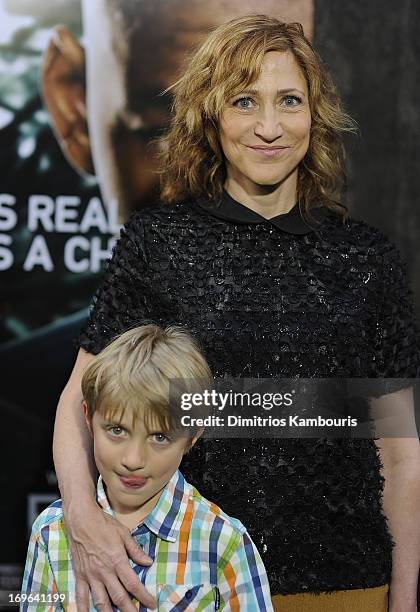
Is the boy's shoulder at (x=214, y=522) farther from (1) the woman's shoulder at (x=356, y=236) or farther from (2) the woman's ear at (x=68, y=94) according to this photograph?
(2) the woman's ear at (x=68, y=94)

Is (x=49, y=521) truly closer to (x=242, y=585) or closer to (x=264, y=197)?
(x=242, y=585)

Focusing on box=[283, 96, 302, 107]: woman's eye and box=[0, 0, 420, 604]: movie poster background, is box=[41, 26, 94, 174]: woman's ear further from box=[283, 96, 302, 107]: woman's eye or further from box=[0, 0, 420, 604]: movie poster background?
box=[283, 96, 302, 107]: woman's eye

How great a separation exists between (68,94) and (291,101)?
34.6 inches

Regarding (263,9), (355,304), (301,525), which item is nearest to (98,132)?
(263,9)

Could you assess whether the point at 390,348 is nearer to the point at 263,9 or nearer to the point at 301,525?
the point at 301,525

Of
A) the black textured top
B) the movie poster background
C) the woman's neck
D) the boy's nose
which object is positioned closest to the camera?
the boy's nose

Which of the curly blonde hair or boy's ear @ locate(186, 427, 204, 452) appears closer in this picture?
boy's ear @ locate(186, 427, 204, 452)

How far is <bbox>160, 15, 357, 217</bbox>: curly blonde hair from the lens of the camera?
1513mm

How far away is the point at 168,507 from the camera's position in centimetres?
134

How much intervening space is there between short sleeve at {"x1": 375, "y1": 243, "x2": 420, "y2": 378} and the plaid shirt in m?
0.40

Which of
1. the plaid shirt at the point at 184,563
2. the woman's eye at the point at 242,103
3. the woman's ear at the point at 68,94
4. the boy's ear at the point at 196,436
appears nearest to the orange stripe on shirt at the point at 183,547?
the plaid shirt at the point at 184,563

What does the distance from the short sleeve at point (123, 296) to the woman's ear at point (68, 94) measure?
0.79 metres

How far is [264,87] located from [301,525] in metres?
0.71

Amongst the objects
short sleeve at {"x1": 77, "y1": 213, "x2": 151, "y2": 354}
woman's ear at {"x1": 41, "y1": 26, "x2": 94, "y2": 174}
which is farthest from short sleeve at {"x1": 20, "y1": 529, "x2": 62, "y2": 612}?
woman's ear at {"x1": 41, "y1": 26, "x2": 94, "y2": 174}
